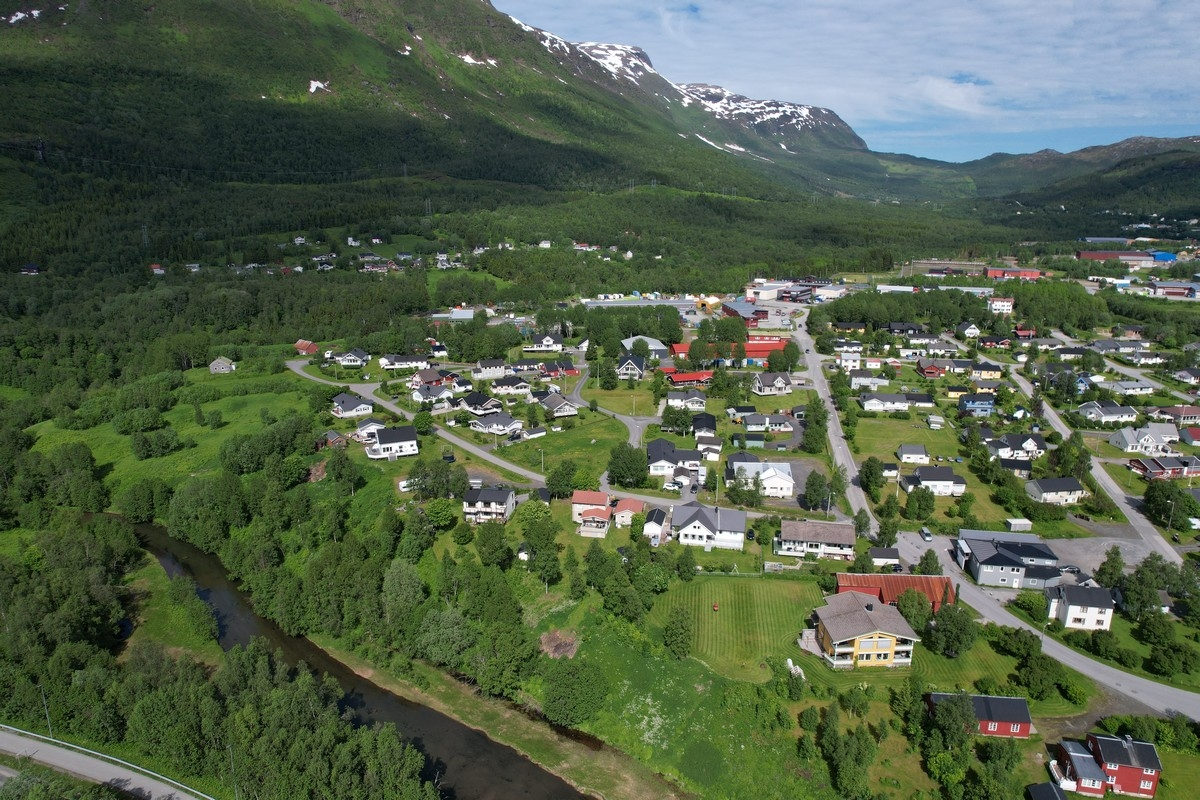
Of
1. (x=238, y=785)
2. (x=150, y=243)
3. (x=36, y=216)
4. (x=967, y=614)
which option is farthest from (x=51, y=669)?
(x=36, y=216)

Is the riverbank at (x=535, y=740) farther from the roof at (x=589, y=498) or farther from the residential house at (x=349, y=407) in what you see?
the residential house at (x=349, y=407)

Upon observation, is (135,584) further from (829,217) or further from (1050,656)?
(829,217)

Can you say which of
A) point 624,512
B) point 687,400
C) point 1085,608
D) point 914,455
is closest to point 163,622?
point 624,512

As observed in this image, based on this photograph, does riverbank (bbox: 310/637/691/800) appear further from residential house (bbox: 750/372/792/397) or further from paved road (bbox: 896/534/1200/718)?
residential house (bbox: 750/372/792/397)

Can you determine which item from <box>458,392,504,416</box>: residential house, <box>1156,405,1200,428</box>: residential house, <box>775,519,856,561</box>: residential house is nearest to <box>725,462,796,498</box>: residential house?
<box>775,519,856,561</box>: residential house

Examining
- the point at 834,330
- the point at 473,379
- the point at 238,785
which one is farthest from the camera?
the point at 834,330

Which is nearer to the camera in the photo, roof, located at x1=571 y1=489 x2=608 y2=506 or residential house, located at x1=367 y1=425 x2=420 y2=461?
roof, located at x1=571 y1=489 x2=608 y2=506
